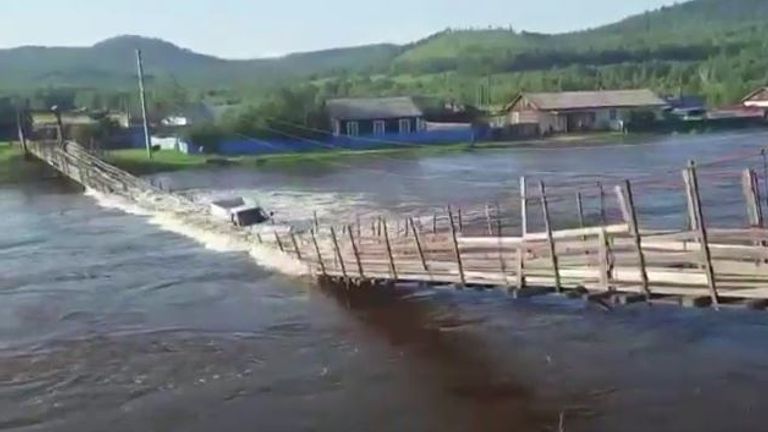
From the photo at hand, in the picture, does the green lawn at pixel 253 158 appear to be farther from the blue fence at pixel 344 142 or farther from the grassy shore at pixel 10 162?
the grassy shore at pixel 10 162

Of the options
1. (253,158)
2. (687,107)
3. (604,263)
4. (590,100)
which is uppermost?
(604,263)

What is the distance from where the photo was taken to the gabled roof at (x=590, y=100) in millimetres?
81438

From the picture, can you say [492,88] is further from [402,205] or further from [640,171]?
[402,205]

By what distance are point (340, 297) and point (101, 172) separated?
28758 mm

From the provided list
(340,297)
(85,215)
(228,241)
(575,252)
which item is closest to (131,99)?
(85,215)

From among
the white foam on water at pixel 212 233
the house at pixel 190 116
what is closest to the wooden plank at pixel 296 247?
the white foam on water at pixel 212 233

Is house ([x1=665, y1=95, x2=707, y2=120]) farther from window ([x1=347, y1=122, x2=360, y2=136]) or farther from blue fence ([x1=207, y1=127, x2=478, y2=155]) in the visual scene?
window ([x1=347, y1=122, x2=360, y2=136])

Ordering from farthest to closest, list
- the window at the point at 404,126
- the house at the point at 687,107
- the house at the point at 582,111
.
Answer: the house at the point at 687,107 → the house at the point at 582,111 → the window at the point at 404,126

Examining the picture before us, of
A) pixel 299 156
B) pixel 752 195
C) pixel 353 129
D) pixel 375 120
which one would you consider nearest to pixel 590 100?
pixel 375 120

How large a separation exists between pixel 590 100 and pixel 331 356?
66.5 m

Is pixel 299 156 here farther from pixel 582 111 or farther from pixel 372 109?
pixel 582 111

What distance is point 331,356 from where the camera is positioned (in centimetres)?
1928

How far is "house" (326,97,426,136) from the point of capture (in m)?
75.9

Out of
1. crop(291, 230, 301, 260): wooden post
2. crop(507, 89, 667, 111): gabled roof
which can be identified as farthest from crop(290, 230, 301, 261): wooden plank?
crop(507, 89, 667, 111): gabled roof
